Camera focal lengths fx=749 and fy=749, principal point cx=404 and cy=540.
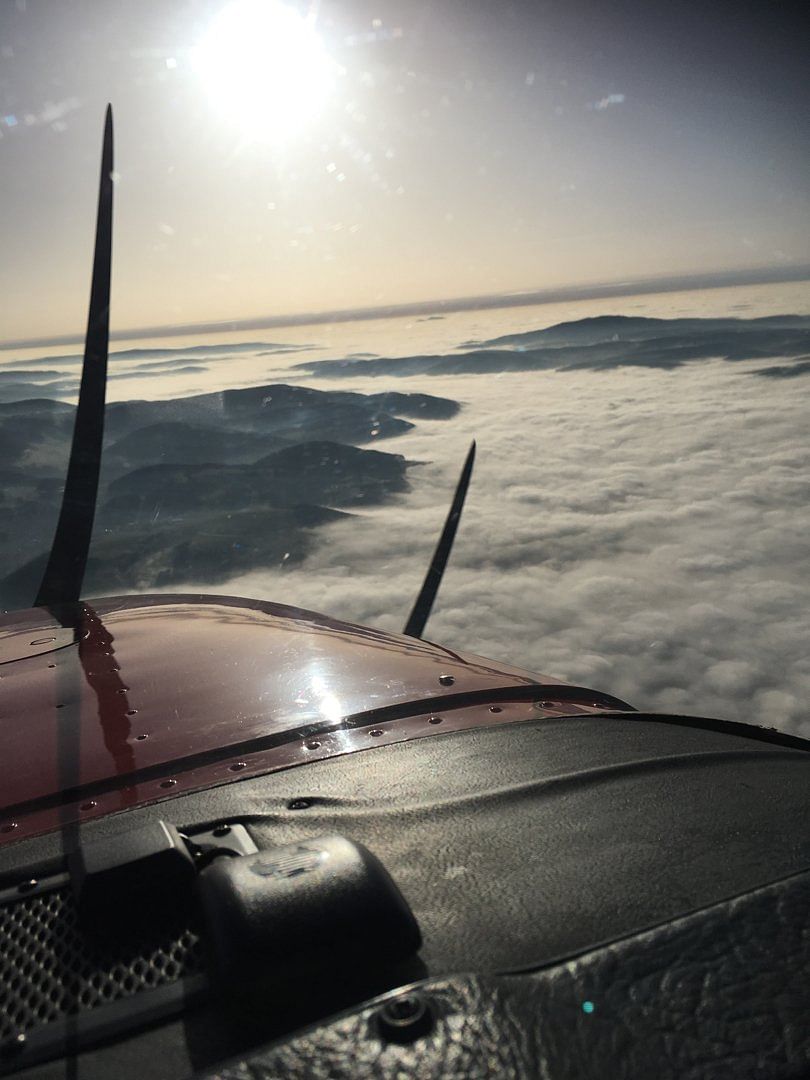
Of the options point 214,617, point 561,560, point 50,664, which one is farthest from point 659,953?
point 561,560

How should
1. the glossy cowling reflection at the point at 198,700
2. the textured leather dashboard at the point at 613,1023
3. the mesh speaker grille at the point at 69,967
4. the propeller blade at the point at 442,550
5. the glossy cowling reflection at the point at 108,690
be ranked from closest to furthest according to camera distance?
the textured leather dashboard at the point at 613,1023, the mesh speaker grille at the point at 69,967, the glossy cowling reflection at the point at 198,700, the glossy cowling reflection at the point at 108,690, the propeller blade at the point at 442,550

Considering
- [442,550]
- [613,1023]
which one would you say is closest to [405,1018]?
[613,1023]

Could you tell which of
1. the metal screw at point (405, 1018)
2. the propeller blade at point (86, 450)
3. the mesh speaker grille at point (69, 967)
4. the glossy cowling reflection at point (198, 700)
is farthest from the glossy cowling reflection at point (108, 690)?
the propeller blade at point (86, 450)

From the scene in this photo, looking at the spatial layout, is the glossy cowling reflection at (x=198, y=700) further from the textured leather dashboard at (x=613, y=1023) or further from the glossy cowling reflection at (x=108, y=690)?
the textured leather dashboard at (x=613, y=1023)

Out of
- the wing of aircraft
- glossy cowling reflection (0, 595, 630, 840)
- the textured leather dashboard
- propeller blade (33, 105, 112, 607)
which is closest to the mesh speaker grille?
the wing of aircraft

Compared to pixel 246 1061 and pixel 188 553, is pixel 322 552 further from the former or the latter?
pixel 246 1061

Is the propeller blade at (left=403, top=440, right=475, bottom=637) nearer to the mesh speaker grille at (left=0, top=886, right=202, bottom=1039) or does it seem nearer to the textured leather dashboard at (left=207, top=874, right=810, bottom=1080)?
the mesh speaker grille at (left=0, top=886, right=202, bottom=1039)
